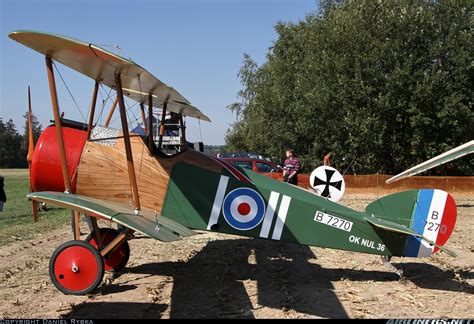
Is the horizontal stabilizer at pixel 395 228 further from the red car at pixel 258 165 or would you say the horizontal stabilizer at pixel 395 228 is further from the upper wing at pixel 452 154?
the red car at pixel 258 165

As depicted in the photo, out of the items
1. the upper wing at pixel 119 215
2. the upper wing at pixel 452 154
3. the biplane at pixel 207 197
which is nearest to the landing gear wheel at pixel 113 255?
the biplane at pixel 207 197

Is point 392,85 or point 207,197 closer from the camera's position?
point 207,197

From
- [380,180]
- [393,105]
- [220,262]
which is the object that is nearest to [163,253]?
[220,262]

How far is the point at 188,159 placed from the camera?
6.55m

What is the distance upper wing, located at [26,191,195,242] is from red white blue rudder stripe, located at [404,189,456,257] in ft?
9.69

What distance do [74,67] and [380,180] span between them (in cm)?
1680

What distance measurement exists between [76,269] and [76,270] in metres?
0.01

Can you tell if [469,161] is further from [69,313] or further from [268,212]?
[69,313]

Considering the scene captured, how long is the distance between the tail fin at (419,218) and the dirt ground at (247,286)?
0.57 meters

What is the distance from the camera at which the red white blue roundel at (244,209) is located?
253 inches

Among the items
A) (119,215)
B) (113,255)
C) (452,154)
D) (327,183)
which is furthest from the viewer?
(327,183)

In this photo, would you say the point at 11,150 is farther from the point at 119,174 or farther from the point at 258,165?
the point at 119,174

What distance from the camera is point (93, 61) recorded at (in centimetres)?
596

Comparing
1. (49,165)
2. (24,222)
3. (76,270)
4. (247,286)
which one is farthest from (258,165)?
(76,270)
